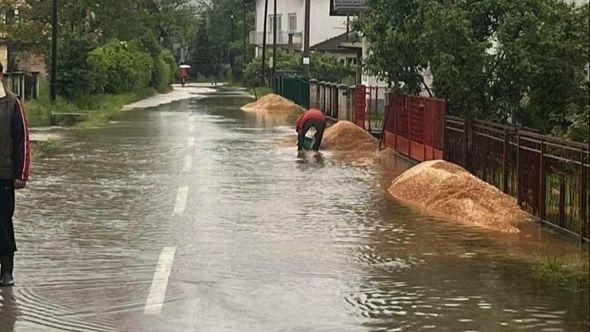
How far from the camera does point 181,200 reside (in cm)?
1520

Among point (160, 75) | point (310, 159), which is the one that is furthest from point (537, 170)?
point (160, 75)

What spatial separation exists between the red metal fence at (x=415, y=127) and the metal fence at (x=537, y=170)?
2.57m

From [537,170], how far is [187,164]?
870cm

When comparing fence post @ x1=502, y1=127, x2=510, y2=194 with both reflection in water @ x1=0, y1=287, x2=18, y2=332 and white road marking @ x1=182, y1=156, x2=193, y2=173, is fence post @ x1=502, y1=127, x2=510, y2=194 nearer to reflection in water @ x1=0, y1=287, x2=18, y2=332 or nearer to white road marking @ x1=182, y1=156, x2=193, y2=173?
white road marking @ x1=182, y1=156, x2=193, y2=173

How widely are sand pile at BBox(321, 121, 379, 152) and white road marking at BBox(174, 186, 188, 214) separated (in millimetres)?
8532

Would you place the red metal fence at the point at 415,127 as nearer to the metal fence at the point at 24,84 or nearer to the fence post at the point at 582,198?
the fence post at the point at 582,198

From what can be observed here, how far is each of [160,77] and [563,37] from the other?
56937 millimetres

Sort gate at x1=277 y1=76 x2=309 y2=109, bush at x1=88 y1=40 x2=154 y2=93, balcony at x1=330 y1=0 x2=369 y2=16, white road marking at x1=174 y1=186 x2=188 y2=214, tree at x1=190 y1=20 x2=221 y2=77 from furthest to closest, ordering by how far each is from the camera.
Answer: tree at x1=190 y1=20 x2=221 y2=77
balcony at x1=330 y1=0 x2=369 y2=16
bush at x1=88 y1=40 x2=154 y2=93
gate at x1=277 y1=76 x2=309 y2=109
white road marking at x1=174 y1=186 x2=188 y2=214

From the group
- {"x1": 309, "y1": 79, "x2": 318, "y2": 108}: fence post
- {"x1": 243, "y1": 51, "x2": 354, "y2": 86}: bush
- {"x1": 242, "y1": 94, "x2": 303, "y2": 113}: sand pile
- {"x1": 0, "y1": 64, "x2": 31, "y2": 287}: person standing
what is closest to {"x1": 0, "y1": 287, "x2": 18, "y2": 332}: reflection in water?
{"x1": 0, "y1": 64, "x2": 31, "y2": 287}: person standing

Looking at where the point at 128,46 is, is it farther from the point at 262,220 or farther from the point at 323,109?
the point at 262,220

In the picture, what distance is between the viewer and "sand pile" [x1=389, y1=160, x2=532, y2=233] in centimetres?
1343

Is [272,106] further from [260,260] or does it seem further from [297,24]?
[297,24]

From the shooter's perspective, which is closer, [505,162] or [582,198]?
[582,198]

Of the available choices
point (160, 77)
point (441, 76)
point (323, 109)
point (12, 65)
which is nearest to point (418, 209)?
point (441, 76)
